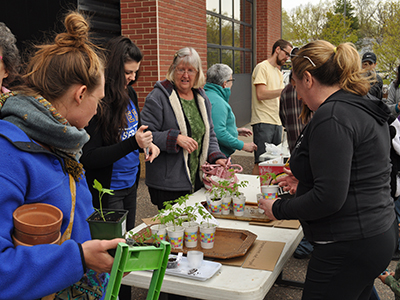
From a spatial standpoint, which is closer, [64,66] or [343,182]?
[64,66]

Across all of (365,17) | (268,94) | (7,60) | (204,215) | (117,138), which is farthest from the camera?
(365,17)

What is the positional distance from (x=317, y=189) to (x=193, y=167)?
163cm

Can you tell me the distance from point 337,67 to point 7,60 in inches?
73.9

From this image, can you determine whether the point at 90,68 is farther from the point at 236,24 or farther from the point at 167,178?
the point at 236,24

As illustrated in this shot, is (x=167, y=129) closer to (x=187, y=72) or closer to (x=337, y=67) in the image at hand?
(x=187, y=72)

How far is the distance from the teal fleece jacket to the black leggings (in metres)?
2.31

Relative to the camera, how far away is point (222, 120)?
13.3 ft

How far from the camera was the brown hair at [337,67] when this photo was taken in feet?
5.97

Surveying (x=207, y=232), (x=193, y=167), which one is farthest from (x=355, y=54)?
(x=193, y=167)

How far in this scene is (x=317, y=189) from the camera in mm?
1699

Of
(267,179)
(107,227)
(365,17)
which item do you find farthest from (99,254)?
(365,17)

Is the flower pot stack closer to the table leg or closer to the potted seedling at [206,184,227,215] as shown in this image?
the potted seedling at [206,184,227,215]

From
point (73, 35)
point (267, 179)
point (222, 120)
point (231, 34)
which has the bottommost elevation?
point (267, 179)

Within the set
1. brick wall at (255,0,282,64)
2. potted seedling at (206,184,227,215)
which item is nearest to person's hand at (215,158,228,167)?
potted seedling at (206,184,227,215)
